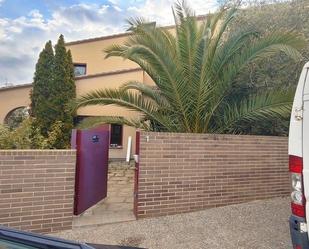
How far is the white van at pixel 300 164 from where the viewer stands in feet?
11.3

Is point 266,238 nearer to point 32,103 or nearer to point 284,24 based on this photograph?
point 284,24

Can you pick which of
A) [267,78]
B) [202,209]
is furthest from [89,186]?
[267,78]

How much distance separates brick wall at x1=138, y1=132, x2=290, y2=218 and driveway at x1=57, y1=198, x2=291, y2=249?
330mm

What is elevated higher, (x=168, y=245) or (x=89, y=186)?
(x=89, y=186)

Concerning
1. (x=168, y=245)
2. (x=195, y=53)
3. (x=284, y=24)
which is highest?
(x=284, y=24)

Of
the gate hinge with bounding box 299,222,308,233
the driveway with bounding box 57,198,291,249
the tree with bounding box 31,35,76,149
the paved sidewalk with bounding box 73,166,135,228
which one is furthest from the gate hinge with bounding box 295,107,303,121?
the tree with bounding box 31,35,76,149

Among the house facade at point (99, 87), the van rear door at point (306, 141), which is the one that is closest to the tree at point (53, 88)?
the house facade at point (99, 87)

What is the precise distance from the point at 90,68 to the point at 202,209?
519 inches

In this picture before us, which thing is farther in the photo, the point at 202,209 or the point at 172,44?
the point at 172,44

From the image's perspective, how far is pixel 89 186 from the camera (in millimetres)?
7234

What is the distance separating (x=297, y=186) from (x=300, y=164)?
0.22m

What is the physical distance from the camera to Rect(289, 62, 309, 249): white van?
346 cm

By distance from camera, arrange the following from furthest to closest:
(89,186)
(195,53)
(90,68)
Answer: (90,68)
(195,53)
(89,186)

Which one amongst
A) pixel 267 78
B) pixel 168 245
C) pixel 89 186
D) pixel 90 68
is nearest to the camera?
pixel 168 245
